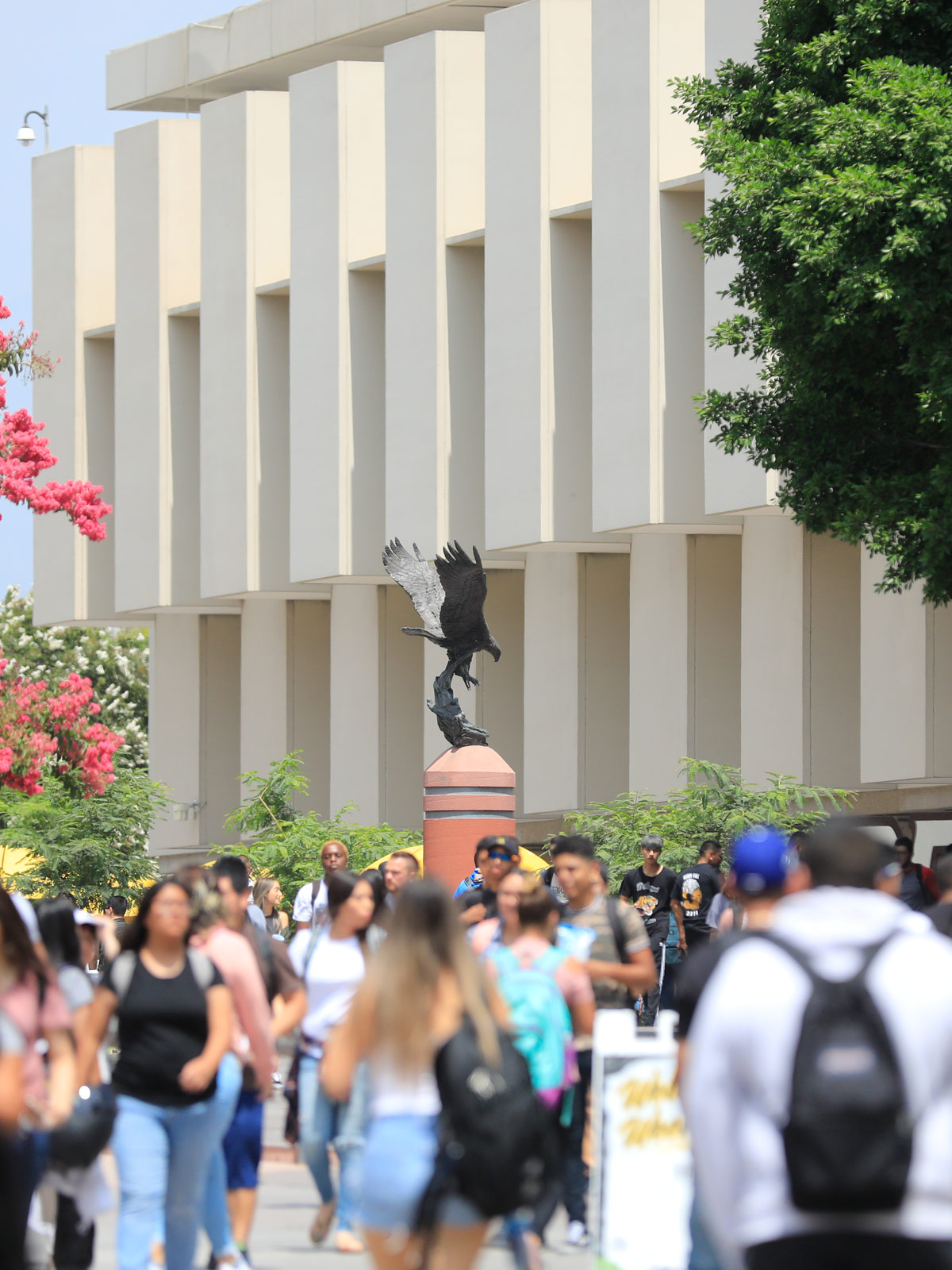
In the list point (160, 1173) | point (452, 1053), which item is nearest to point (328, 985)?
point (160, 1173)

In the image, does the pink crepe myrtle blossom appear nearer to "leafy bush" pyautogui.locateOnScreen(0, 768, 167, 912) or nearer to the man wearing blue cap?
"leafy bush" pyautogui.locateOnScreen(0, 768, 167, 912)

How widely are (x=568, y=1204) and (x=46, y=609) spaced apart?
116 feet

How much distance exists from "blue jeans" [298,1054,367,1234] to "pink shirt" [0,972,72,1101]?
7.50 feet

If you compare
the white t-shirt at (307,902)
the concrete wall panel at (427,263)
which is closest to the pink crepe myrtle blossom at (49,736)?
the concrete wall panel at (427,263)

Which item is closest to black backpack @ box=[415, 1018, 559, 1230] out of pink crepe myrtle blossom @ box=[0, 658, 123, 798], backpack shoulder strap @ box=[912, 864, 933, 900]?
backpack shoulder strap @ box=[912, 864, 933, 900]

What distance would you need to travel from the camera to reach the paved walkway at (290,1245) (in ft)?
31.0

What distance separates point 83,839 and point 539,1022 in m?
25.5

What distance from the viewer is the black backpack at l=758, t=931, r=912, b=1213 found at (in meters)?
4.24

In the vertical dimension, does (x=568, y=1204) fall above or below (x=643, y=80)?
below

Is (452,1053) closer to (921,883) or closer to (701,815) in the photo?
(921,883)

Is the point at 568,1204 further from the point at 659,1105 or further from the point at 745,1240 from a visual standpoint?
the point at 745,1240

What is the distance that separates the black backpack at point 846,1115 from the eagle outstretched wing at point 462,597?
18759 mm

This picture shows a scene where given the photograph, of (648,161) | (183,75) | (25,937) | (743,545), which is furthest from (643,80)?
(25,937)

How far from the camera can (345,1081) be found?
6.00 m
